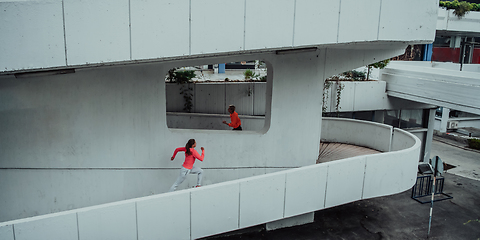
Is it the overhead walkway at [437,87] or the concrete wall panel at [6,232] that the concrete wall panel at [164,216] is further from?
the overhead walkway at [437,87]

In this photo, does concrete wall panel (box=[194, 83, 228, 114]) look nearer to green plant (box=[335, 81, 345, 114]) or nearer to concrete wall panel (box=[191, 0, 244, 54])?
green plant (box=[335, 81, 345, 114])

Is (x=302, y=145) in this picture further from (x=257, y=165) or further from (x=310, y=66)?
(x=310, y=66)

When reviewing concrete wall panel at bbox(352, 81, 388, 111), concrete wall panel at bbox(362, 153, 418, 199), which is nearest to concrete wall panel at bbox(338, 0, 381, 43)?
concrete wall panel at bbox(362, 153, 418, 199)

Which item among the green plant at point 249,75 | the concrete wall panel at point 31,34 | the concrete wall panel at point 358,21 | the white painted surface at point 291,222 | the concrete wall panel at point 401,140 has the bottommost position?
the white painted surface at point 291,222

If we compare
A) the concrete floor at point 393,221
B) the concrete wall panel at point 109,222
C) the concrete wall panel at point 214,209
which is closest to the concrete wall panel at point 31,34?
the concrete wall panel at point 109,222

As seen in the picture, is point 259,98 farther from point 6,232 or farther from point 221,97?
point 6,232

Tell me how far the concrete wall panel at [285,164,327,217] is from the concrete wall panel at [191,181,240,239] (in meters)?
1.31

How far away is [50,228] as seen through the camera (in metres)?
5.94

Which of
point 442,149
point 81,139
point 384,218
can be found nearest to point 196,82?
point 81,139

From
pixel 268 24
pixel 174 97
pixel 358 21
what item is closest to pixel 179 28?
pixel 268 24

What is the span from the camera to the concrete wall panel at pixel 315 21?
706cm

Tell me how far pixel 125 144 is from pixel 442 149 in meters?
17.4

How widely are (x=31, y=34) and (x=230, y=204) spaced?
466 cm

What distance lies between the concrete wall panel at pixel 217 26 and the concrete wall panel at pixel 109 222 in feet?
10.2
